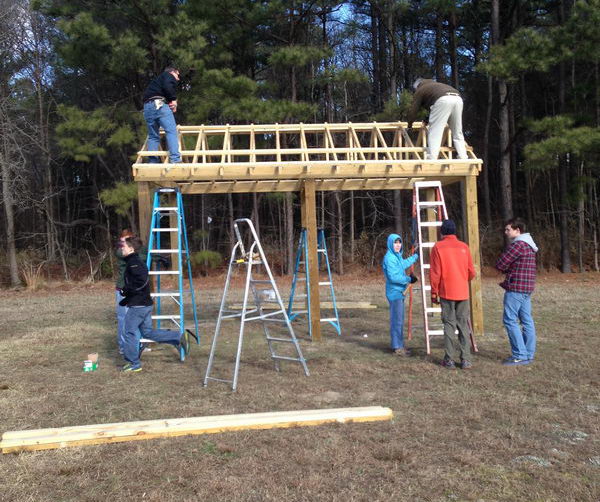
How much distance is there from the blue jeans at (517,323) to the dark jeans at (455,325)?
0.49 meters

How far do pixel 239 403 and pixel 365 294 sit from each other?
30.9 feet

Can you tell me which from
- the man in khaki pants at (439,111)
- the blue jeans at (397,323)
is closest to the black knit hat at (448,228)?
the blue jeans at (397,323)

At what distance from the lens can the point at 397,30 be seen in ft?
79.0

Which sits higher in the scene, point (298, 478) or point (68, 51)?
point (68, 51)

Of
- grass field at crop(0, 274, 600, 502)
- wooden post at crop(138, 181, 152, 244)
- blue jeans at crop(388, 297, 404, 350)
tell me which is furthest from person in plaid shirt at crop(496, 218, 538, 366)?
wooden post at crop(138, 181, 152, 244)

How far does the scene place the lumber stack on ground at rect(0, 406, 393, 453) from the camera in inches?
170

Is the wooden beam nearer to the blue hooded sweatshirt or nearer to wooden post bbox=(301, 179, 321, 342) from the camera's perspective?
wooden post bbox=(301, 179, 321, 342)

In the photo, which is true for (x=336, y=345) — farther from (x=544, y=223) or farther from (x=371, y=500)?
(x=544, y=223)

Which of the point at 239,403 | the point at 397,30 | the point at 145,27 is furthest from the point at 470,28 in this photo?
the point at 239,403

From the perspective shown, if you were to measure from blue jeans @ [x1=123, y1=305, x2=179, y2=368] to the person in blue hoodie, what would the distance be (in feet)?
9.78

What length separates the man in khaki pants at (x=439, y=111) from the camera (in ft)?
27.2

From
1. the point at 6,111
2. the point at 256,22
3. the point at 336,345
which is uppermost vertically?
the point at 256,22

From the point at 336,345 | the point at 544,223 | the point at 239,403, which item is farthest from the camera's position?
the point at 544,223

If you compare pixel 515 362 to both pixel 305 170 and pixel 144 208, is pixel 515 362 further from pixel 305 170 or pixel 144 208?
pixel 144 208
